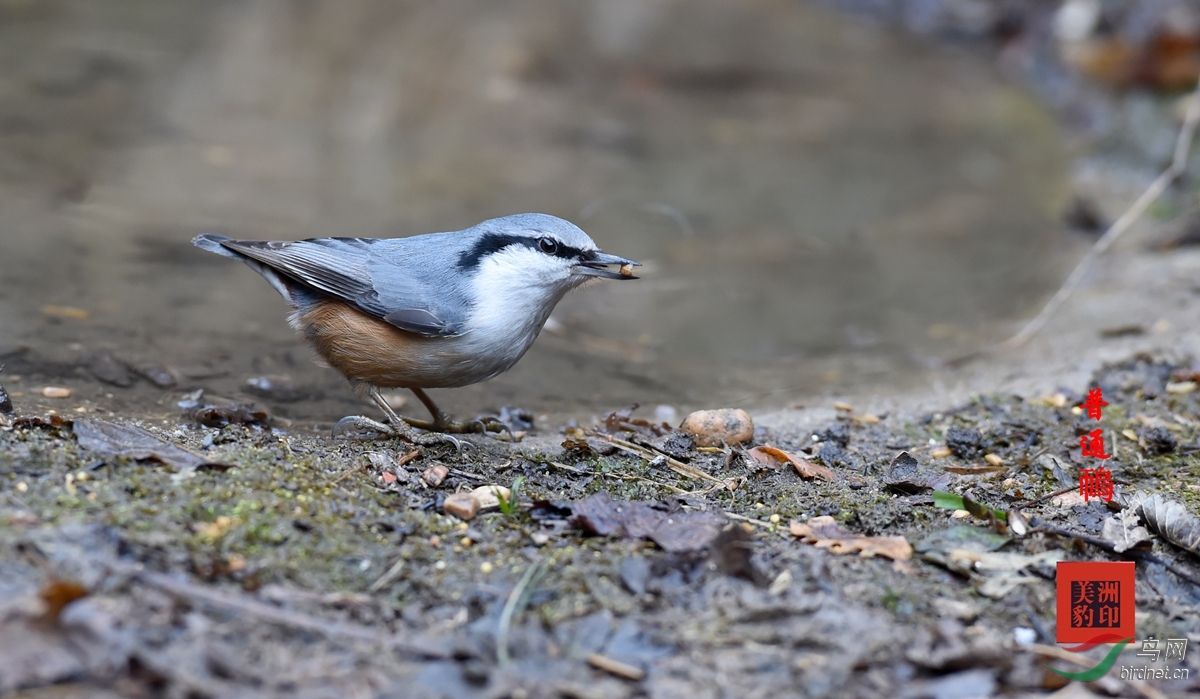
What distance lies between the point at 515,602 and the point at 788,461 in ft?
4.96

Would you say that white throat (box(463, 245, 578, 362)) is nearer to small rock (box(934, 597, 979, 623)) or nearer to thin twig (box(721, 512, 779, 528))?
thin twig (box(721, 512, 779, 528))

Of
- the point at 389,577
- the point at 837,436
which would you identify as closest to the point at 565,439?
the point at 837,436

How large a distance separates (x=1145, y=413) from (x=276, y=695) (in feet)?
13.2

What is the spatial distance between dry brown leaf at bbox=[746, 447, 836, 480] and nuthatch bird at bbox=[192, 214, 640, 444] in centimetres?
86

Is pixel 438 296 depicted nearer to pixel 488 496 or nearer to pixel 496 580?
pixel 488 496

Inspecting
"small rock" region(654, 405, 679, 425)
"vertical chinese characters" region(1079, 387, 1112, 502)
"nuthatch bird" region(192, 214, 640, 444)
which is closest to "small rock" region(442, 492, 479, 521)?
"nuthatch bird" region(192, 214, 640, 444)

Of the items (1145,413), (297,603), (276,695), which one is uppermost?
(1145,413)

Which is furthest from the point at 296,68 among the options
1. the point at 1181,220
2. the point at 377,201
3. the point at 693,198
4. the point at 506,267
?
the point at 1181,220

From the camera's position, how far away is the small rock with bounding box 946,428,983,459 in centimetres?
423

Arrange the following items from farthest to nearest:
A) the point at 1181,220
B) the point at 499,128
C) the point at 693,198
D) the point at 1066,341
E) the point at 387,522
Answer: the point at 499,128 → the point at 693,198 → the point at 1181,220 → the point at 1066,341 → the point at 387,522

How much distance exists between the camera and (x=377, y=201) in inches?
293

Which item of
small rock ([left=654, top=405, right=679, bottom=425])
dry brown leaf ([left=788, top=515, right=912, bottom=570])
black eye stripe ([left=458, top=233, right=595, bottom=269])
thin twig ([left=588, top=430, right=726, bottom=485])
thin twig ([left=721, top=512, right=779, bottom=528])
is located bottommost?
dry brown leaf ([left=788, top=515, right=912, bottom=570])

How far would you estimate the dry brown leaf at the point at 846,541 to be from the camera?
9.87ft

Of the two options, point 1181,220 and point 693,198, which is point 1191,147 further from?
point 693,198
